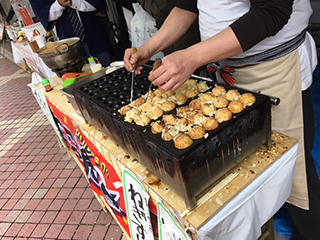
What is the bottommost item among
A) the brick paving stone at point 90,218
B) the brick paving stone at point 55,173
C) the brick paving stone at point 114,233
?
the brick paving stone at point 114,233

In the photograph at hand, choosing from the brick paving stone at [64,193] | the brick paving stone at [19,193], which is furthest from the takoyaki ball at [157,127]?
the brick paving stone at [19,193]

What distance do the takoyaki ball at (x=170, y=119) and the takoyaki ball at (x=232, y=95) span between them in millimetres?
325

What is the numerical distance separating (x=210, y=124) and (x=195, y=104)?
0.26 m

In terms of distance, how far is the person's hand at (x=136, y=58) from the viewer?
5.67 ft

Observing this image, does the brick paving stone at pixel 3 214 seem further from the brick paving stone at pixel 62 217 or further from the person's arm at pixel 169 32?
the person's arm at pixel 169 32

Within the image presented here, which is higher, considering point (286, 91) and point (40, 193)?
point (286, 91)

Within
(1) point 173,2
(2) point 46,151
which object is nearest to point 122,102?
(1) point 173,2

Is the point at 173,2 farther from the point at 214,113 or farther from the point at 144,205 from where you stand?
the point at 144,205

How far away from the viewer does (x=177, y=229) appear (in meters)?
1.24

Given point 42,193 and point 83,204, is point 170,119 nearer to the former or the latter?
point 83,204

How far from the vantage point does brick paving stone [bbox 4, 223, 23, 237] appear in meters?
3.05

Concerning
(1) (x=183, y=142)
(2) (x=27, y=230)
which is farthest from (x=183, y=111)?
(2) (x=27, y=230)

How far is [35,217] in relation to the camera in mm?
3201

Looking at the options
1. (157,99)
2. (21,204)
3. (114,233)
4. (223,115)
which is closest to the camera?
(223,115)
